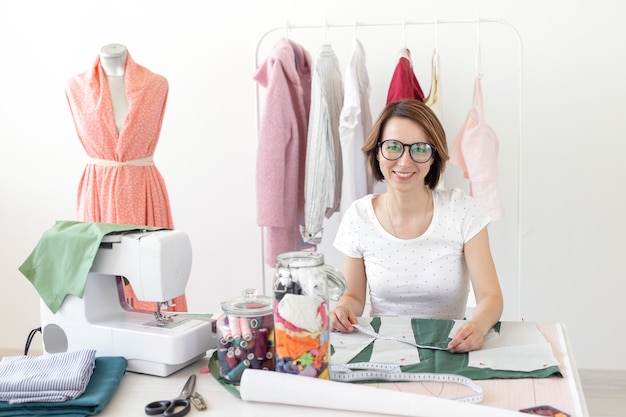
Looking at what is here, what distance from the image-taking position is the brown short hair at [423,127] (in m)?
2.09

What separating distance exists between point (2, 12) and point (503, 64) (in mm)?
2594

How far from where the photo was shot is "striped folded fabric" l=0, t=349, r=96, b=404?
4.45ft

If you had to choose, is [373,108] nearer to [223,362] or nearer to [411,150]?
[411,150]

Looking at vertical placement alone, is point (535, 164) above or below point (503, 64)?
below

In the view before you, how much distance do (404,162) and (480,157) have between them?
3.46 feet

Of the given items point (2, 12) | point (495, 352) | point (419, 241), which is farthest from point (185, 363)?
point (2, 12)

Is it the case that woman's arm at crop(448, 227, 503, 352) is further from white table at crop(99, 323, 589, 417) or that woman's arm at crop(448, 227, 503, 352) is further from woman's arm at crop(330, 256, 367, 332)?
woman's arm at crop(330, 256, 367, 332)

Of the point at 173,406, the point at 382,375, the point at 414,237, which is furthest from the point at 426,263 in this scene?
the point at 173,406

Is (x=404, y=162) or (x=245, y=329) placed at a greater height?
(x=404, y=162)

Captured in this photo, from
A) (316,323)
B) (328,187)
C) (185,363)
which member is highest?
(328,187)

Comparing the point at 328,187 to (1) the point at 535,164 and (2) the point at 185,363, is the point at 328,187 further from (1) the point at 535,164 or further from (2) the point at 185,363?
(2) the point at 185,363

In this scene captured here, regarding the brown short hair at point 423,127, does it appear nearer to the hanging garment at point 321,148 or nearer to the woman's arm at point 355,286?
the woman's arm at point 355,286

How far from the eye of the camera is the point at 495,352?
62.2 inches

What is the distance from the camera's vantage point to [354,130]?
3.00m
